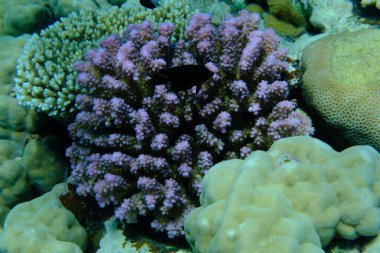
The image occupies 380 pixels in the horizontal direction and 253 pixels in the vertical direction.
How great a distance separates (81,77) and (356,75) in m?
2.77

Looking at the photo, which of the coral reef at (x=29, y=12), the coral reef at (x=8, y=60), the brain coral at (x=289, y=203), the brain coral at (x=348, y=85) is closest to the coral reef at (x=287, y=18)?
Result: the brain coral at (x=348, y=85)

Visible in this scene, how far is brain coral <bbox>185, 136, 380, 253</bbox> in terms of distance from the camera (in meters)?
1.88

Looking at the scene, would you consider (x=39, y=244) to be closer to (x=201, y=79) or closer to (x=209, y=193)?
(x=209, y=193)

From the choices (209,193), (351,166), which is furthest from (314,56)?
(209,193)

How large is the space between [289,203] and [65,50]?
347 centimetres

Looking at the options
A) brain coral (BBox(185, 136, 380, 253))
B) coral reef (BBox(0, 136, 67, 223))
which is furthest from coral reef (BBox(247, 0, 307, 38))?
coral reef (BBox(0, 136, 67, 223))

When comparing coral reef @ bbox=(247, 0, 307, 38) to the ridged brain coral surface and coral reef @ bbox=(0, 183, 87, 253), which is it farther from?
coral reef @ bbox=(0, 183, 87, 253)

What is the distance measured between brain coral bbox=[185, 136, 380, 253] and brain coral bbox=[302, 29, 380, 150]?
67 centimetres

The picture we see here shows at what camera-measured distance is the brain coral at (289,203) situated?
188 centimetres

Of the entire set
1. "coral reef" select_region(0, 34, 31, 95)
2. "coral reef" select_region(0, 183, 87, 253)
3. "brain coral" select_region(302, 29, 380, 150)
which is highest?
"brain coral" select_region(302, 29, 380, 150)

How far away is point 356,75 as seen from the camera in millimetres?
2895

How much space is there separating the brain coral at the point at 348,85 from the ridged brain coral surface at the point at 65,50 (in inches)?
69.2

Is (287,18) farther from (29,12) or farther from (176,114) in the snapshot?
(29,12)

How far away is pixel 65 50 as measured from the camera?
3.99m
